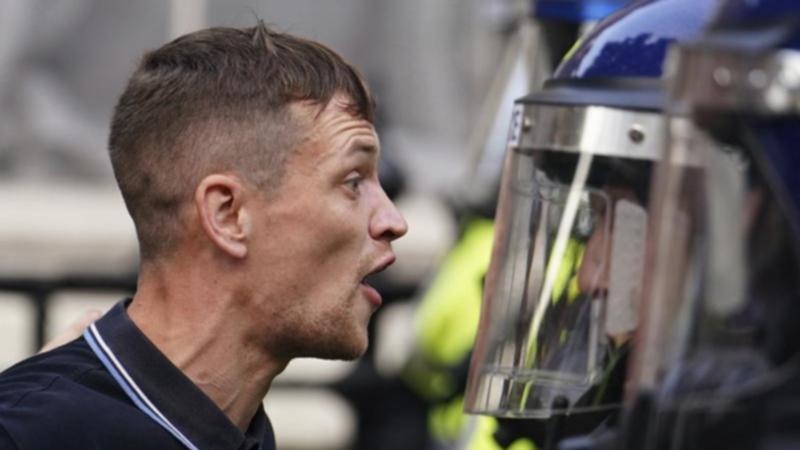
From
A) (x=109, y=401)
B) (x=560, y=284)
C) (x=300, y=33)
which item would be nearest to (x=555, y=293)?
(x=560, y=284)

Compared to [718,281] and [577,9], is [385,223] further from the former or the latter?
[577,9]

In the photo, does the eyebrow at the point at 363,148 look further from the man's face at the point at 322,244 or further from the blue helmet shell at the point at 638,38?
the blue helmet shell at the point at 638,38

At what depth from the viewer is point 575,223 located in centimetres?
288

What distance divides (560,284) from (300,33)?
18.7ft

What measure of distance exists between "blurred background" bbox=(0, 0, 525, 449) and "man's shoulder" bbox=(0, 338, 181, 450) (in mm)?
5380

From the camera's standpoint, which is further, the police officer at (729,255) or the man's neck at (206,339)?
the man's neck at (206,339)

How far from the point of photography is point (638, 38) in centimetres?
292

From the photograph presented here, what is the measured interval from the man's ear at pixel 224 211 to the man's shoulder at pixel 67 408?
0.78ft

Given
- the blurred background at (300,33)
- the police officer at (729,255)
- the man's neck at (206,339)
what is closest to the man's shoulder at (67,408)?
the man's neck at (206,339)

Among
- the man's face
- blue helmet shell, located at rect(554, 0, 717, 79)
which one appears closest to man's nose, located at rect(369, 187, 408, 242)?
the man's face

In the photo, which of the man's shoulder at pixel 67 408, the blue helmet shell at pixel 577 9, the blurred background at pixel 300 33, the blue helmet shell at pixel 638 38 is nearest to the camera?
the man's shoulder at pixel 67 408

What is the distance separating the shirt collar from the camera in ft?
9.48

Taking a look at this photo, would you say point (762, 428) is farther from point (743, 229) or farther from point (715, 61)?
point (715, 61)

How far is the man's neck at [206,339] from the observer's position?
3010mm
